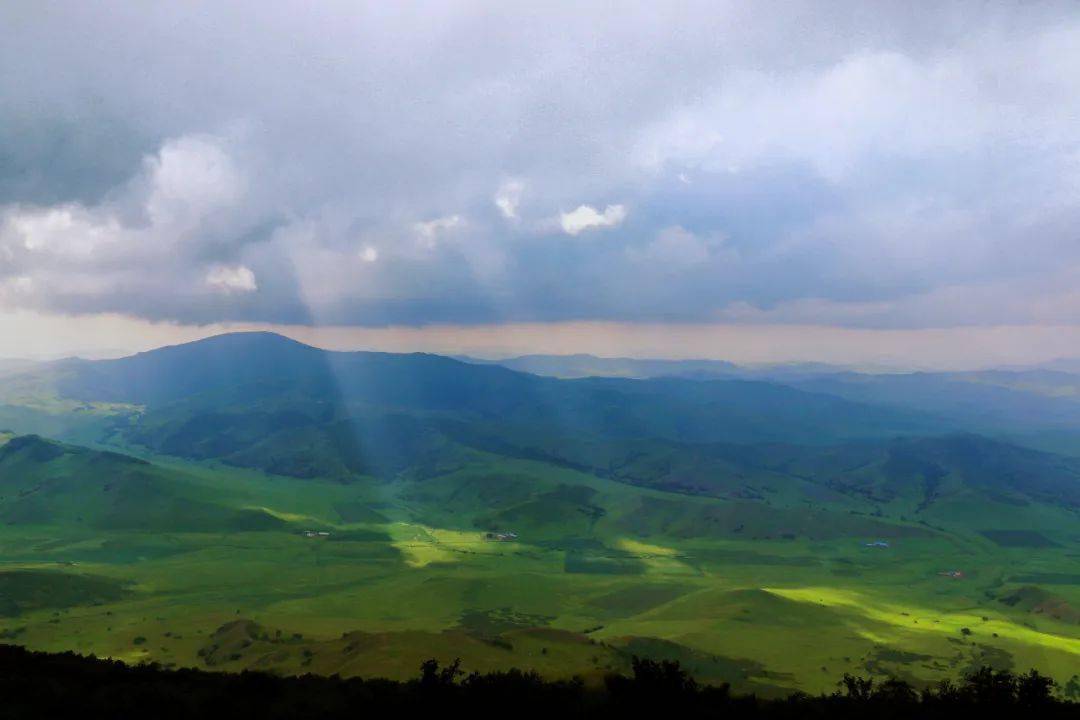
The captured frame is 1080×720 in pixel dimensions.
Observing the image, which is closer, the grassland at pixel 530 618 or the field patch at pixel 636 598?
the grassland at pixel 530 618

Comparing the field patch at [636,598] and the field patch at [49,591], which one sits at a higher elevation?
the field patch at [49,591]

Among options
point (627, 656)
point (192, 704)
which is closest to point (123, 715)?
point (192, 704)

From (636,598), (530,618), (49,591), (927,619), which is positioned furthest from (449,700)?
(927,619)

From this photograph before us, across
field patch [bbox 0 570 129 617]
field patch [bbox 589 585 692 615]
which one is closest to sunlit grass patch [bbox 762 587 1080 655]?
field patch [bbox 589 585 692 615]

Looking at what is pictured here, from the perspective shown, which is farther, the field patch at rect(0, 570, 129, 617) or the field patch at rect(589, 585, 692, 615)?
the field patch at rect(589, 585, 692, 615)

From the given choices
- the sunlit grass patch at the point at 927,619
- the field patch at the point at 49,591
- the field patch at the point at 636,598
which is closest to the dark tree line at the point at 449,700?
the sunlit grass patch at the point at 927,619

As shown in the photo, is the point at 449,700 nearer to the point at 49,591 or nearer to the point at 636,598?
the point at 636,598

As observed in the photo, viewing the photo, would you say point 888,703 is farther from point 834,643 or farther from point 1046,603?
point 1046,603

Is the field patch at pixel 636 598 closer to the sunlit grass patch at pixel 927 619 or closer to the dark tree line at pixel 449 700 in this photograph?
the sunlit grass patch at pixel 927 619

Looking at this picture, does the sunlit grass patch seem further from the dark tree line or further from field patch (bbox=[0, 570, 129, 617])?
field patch (bbox=[0, 570, 129, 617])
